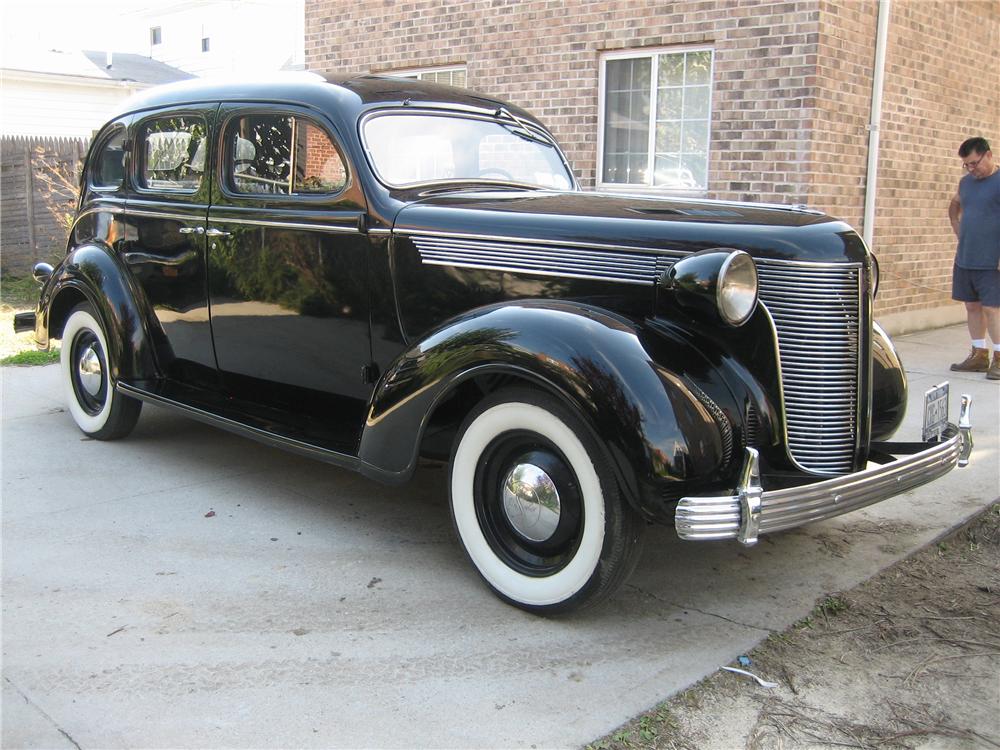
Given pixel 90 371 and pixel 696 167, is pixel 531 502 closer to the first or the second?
pixel 90 371

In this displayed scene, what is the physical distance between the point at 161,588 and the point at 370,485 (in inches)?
53.8

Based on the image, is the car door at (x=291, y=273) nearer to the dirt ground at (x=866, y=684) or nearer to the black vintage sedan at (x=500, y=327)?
the black vintage sedan at (x=500, y=327)

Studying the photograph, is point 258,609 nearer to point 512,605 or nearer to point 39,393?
point 512,605

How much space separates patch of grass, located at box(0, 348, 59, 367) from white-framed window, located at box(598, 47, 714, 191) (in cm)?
497

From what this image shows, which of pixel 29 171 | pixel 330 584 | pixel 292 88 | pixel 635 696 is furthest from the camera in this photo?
pixel 29 171

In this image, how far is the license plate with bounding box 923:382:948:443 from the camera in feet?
11.5

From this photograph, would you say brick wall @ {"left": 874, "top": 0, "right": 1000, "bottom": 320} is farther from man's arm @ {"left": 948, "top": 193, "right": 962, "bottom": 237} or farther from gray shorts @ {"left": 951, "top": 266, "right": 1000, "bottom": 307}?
gray shorts @ {"left": 951, "top": 266, "right": 1000, "bottom": 307}

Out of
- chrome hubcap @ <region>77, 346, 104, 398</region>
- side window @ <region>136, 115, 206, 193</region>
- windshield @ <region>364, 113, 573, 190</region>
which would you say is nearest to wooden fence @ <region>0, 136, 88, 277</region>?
chrome hubcap @ <region>77, 346, 104, 398</region>

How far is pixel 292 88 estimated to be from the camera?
4.22m

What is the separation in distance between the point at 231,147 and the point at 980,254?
222 inches

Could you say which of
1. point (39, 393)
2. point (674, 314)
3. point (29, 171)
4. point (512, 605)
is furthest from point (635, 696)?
point (29, 171)

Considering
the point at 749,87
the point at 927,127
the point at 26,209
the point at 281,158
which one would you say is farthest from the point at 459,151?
the point at 26,209

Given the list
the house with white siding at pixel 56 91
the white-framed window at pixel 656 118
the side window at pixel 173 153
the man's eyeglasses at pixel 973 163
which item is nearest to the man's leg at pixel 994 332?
the man's eyeglasses at pixel 973 163

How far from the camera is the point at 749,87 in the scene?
24.8ft
